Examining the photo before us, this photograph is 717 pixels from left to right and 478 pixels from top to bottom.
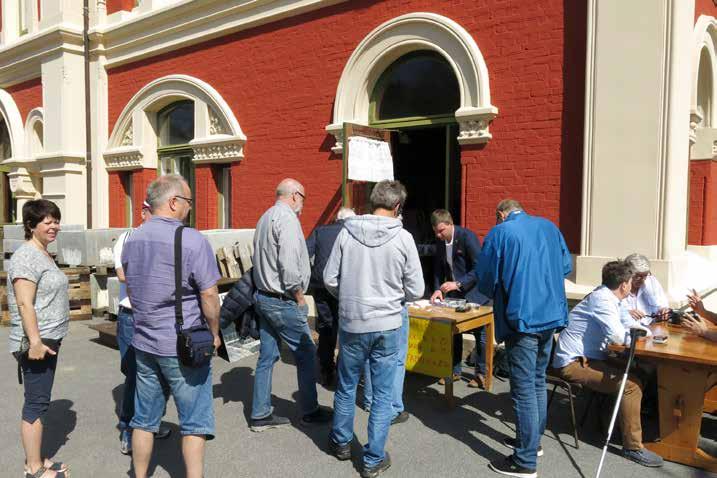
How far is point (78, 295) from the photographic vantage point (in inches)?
341

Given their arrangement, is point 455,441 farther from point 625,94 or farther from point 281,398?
point 625,94

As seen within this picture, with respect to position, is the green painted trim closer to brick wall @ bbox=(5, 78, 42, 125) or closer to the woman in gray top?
the woman in gray top

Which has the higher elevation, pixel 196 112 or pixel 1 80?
pixel 1 80

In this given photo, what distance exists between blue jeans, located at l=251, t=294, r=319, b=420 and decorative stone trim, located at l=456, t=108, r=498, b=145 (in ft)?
10.6

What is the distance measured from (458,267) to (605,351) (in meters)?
1.77

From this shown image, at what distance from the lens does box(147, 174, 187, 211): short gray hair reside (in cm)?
312

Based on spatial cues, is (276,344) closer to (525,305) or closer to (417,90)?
(525,305)

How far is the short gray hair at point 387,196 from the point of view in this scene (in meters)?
3.80

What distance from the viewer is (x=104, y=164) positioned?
460 inches

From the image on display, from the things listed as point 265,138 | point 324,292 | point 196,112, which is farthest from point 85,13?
point 324,292

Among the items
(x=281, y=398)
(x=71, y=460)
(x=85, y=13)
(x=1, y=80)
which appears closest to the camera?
(x=71, y=460)

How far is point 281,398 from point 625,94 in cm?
442

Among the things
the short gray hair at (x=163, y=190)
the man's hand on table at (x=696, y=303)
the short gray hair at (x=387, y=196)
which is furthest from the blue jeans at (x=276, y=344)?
the man's hand on table at (x=696, y=303)

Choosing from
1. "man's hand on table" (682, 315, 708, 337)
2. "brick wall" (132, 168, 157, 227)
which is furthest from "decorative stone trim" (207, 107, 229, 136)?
"man's hand on table" (682, 315, 708, 337)
